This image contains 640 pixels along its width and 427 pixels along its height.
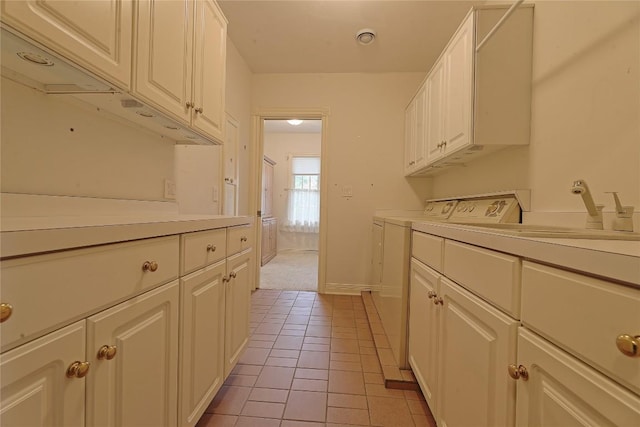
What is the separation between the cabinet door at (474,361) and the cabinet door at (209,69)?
4.67 feet

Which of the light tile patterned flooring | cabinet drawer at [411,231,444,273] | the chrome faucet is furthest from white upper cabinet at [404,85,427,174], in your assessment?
the light tile patterned flooring

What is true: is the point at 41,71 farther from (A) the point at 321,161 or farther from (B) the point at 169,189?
(A) the point at 321,161

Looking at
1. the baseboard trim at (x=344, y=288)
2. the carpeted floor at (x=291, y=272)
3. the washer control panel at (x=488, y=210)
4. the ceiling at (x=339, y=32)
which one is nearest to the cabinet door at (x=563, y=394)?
the washer control panel at (x=488, y=210)

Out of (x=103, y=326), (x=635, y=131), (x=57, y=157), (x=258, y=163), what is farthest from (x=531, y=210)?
(x=258, y=163)

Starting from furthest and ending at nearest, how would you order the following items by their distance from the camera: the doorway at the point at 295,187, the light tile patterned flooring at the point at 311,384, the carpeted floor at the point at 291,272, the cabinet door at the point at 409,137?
the doorway at the point at 295,187
the carpeted floor at the point at 291,272
the cabinet door at the point at 409,137
the light tile patterned flooring at the point at 311,384

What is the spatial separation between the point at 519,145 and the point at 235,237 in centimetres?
164

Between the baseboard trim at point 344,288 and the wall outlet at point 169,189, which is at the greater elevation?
the wall outlet at point 169,189

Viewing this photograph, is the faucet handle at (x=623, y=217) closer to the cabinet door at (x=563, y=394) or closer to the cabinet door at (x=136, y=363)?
the cabinet door at (x=563, y=394)

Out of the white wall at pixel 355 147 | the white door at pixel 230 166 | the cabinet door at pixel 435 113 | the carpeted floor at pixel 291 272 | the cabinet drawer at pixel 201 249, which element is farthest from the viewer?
the carpeted floor at pixel 291 272

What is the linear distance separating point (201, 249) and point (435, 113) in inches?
76.7

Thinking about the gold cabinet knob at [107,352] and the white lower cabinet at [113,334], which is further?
the gold cabinet knob at [107,352]

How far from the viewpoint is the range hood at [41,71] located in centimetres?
68

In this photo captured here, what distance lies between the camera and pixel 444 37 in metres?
2.45

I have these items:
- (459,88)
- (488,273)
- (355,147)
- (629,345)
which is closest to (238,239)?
(488,273)
